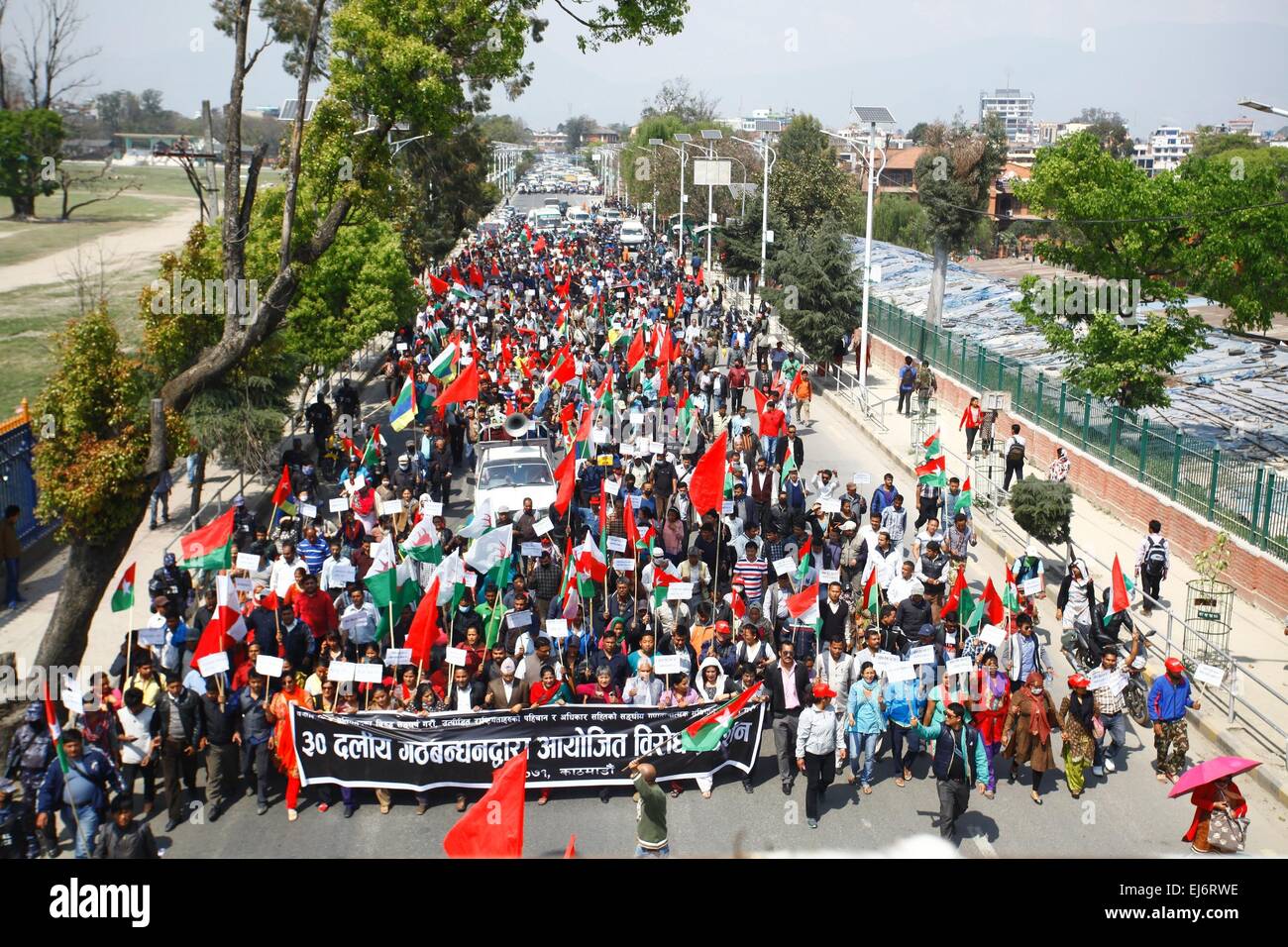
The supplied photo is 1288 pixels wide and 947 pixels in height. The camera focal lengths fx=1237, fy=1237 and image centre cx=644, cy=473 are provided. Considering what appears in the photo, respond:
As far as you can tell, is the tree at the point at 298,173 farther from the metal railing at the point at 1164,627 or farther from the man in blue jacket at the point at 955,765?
the metal railing at the point at 1164,627

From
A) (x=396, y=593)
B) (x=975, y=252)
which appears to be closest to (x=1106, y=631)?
(x=396, y=593)

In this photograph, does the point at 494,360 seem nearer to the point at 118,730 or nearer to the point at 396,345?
the point at 396,345

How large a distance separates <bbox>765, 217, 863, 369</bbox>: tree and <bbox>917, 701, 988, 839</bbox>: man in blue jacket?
2423 cm

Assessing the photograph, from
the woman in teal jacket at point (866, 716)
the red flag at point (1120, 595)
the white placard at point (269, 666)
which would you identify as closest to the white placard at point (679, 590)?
the woman in teal jacket at point (866, 716)

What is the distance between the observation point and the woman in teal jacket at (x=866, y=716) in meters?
11.2

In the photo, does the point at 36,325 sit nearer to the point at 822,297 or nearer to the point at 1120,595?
the point at 822,297

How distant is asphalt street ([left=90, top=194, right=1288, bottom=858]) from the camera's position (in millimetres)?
10375

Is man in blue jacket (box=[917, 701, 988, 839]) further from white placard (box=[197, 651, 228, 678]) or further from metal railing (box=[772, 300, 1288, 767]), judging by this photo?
white placard (box=[197, 651, 228, 678])

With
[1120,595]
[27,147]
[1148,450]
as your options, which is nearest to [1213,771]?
[1120,595]

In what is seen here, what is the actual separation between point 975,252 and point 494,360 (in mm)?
65895

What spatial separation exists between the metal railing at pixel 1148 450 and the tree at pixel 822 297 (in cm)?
312

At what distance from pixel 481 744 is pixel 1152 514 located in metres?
14.1

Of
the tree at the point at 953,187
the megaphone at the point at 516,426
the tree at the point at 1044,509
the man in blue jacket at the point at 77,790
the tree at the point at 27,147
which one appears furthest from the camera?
the tree at the point at 27,147
